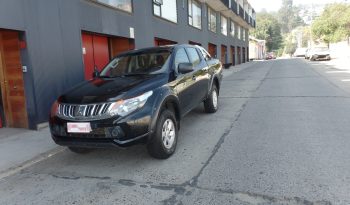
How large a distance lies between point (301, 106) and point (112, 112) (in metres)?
5.84

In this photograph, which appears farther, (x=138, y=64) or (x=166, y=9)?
(x=166, y=9)

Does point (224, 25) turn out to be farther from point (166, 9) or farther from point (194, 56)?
point (194, 56)

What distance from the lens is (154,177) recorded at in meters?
4.19

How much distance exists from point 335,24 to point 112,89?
50.1m

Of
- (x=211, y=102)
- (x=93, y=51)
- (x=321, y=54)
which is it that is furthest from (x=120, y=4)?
(x=321, y=54)

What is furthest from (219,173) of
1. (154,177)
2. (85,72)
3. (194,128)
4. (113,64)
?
(85,72)

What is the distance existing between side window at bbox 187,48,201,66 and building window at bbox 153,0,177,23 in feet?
24.4

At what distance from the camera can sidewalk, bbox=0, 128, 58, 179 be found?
5.03 meters

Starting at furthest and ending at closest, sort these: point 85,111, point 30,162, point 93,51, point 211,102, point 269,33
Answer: point 269,33
point 93,51
point 211,102
point 30,162
point 85,111

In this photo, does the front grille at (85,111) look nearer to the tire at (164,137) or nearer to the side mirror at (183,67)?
the tire at (164,137)

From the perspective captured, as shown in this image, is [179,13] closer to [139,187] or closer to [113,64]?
[113,64]

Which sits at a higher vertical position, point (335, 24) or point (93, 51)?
point (335, 24)

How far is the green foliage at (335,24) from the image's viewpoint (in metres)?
42.8

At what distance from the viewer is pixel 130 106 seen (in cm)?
426
